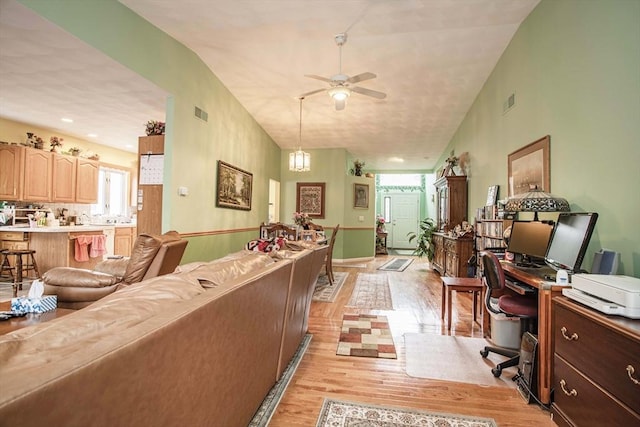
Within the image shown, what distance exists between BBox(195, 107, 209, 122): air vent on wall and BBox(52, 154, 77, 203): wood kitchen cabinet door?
10.9 feet

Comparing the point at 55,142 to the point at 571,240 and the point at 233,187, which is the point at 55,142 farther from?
the point at 571,240

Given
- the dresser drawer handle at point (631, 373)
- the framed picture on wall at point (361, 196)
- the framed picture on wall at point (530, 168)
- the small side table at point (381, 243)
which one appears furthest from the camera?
the small side table at point (381, 243)

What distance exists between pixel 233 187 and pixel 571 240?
4.83 metres

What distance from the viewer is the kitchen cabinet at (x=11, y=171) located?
5.17 meters

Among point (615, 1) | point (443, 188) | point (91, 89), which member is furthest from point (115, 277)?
point (443, 188)

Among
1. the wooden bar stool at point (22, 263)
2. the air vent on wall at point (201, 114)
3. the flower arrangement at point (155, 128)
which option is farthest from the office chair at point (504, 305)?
the wooden bar stool at point (22, 263)

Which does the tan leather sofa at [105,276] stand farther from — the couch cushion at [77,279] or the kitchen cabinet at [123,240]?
the kitchen cabinet at [123,240]

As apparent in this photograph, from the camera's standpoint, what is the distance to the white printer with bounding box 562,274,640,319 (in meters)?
1.43

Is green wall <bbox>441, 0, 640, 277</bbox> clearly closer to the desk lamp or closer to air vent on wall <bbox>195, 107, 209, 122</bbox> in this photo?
the desk lamp

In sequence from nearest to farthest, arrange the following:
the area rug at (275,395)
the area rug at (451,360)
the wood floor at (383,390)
A: the area rug at (275,395) < the wood floor at (383,390) < the area rug at (451,360)

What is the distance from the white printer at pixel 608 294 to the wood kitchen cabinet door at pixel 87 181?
7610mm

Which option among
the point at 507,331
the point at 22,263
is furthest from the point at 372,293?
the point at 22,263

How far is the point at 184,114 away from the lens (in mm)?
4199

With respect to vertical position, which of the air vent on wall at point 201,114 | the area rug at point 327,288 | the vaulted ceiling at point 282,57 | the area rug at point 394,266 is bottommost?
the area rug at point 394,266
